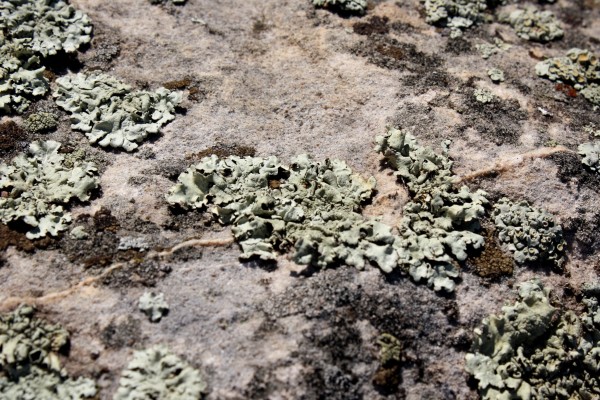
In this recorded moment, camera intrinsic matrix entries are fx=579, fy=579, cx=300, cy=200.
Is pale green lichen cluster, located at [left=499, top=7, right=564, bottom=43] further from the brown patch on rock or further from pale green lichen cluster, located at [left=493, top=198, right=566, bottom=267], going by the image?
the brown patch on rock

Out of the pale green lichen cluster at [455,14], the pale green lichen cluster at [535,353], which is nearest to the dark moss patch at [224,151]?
the pale green lichen cluster at [535,353]

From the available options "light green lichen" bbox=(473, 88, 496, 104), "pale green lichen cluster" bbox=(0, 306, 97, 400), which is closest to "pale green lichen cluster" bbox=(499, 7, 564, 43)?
"light green lichen" bbox=(473, 88, 496, 104)

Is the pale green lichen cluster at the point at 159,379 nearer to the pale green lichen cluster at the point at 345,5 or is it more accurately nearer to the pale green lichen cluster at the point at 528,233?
the pale green lichen cluster at the point at 528,233

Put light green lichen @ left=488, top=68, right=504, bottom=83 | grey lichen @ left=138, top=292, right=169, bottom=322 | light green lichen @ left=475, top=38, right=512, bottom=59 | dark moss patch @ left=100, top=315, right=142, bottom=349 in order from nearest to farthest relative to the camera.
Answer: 1. dark moss patch @ left=100, top=315, right=142, bottom=349
2. grey lichen @ left=138, top=292, right=169, bottom=322
3. light green lichen @ left=488, top=68, right=504, bottom=83
4. light green lichen @ left=475, top=38, right=512, bottom=59

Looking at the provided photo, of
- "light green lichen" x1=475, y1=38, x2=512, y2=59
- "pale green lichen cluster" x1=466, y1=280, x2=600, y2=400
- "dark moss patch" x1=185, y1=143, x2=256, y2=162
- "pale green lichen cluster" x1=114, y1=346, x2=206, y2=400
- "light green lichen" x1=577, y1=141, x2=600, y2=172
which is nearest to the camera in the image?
"pale green lichen cluster" x1=114, y1=346, x2=206, y2=400

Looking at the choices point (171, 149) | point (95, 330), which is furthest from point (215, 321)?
point (171, 149)
